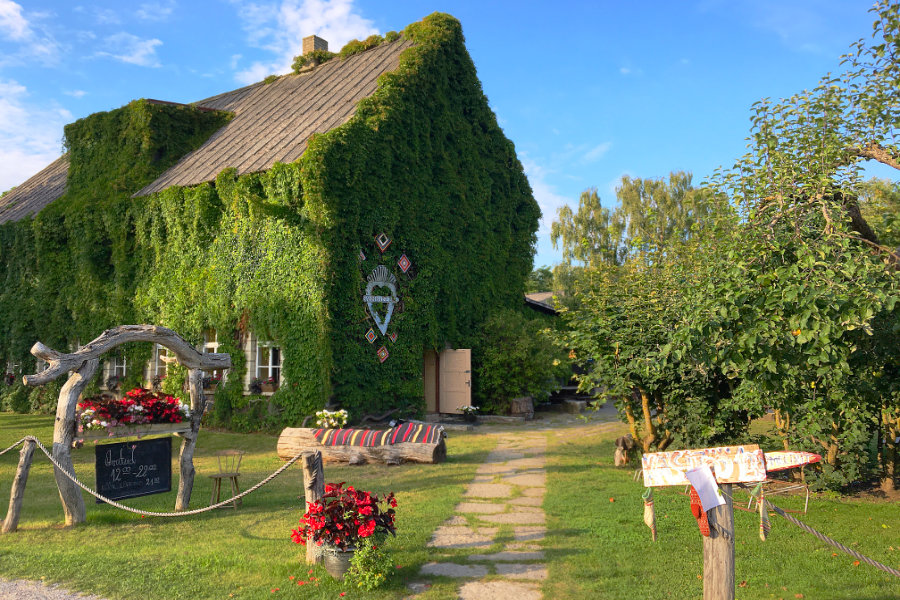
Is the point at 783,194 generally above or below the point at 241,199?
below

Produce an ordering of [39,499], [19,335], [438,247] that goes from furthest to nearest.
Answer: [19,335]
[438,247]
[39,499]

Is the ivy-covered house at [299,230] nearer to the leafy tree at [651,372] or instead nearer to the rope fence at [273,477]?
the leafy tree at [651,372]

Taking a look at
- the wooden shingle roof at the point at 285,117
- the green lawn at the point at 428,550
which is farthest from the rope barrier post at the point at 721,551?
the wooden shingle roof at the point at 285,117

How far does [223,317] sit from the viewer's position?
613 inches

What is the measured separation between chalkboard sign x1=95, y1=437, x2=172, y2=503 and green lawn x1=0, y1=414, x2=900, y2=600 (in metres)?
0.27

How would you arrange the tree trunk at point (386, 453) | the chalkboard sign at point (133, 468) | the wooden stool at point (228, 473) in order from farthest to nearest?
the tree trunk at point (386, 453) → the wooden stool at point (228, 473) → the chalkboard sign at point (133, 468)

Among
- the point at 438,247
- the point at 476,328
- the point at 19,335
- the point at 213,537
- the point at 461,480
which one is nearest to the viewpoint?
the point at 213,537

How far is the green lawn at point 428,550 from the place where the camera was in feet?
16.9

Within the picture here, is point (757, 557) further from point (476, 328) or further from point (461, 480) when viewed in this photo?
point (476, 328)

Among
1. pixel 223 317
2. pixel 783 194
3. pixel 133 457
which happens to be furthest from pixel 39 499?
pixel 783 194

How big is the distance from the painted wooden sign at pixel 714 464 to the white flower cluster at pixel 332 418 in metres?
9.60

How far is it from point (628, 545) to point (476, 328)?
12.7m

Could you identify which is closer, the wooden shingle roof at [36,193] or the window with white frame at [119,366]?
the window with white frame at [119,366]

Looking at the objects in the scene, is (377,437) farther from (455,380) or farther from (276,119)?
(276,119)
